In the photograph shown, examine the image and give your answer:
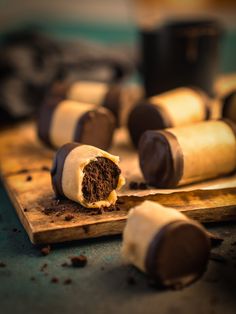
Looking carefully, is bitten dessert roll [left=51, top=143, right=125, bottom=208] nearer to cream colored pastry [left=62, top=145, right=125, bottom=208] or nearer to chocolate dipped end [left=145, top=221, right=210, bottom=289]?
cream colored pastry [left=62, top=145, right=125, bottom=208]

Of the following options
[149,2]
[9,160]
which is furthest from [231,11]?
[9,160]

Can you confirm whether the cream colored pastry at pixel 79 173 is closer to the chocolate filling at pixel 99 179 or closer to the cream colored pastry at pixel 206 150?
the chocolate filling at pixel 99 179

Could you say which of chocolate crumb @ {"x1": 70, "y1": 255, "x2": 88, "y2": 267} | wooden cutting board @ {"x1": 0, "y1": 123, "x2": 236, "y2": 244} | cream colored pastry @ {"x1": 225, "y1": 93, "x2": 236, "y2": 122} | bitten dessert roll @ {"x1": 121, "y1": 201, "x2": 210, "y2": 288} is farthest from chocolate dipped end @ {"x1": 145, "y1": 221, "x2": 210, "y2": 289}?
cream colored pastry @ {"x1": 225, "y1": 93, "x2": 236, "y2": 122}

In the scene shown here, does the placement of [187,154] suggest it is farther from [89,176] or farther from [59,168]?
[59,168]

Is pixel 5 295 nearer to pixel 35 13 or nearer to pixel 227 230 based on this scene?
pixel 227 230

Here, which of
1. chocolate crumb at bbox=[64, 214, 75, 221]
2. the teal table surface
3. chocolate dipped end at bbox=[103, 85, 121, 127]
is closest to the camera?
the teal table surface

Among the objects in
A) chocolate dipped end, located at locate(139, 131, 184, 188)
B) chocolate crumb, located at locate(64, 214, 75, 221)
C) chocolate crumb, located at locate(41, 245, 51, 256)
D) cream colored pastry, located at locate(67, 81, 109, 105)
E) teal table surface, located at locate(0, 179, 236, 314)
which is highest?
cream colored pastry, located at locate(67, 81, 109, 105)
